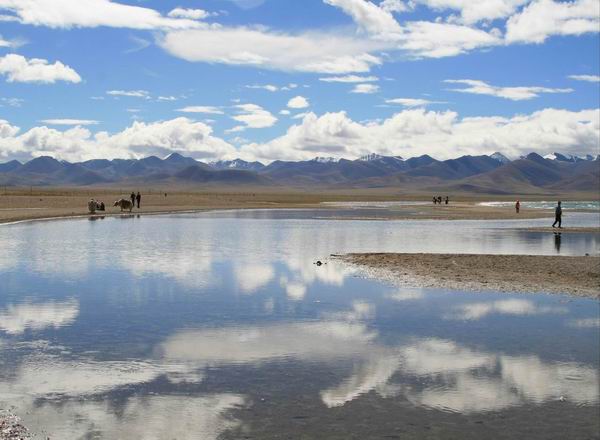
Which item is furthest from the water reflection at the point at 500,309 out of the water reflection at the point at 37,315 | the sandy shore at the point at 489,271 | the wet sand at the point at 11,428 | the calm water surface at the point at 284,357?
the wet sand at the point at 11,428

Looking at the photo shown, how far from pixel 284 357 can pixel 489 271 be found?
44.9 feet

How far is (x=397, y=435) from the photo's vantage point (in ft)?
27.4

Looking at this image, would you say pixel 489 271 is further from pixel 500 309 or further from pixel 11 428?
pixel 11 428

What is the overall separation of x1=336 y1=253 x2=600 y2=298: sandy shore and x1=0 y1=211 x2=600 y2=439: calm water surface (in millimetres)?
1540

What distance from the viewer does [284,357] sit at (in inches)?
460

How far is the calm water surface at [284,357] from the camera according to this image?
28.8 ft

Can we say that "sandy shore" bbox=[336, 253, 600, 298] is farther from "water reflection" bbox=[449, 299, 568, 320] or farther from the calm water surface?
"water reflection" bbox=[449, 299, 568, 320]

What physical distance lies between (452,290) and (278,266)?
7.26 m

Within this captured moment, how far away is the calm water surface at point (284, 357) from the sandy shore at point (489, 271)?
5.05ft

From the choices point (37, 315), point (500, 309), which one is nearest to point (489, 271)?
point (500, 309)

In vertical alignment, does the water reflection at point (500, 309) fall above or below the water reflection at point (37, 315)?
below

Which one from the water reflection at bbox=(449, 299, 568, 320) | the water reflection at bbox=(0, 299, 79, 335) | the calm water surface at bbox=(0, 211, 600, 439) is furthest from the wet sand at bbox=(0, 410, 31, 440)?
the water reflection at bbox=(449, 299, 568, 320)

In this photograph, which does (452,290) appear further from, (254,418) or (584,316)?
(254,418)

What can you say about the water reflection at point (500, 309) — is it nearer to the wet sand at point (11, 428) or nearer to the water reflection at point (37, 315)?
the water reflection at point (37, 315)
